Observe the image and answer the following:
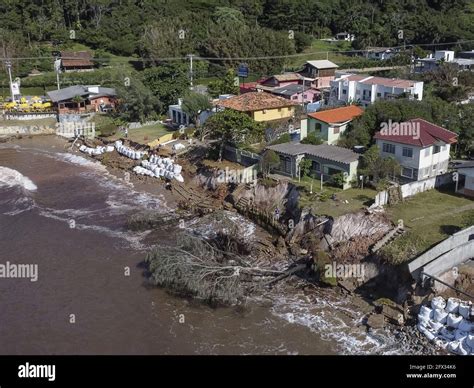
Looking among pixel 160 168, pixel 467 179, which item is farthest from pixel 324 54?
pixel 467 179

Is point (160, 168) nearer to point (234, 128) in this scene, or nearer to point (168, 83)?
point (234, 128)

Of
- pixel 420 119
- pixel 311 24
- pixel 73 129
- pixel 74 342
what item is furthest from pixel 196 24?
pixel 74 342

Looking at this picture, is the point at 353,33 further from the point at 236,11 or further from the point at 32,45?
the point at 32,45

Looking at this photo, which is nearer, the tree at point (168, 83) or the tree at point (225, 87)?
the tree at point (168, 83)

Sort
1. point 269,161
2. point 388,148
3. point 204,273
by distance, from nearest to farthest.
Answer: point 204,273
point 388,148
point 269,161

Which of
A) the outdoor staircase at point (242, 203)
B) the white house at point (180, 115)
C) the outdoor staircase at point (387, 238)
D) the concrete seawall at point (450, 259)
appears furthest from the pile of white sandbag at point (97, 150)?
the concrete seawall at point (450, 259)

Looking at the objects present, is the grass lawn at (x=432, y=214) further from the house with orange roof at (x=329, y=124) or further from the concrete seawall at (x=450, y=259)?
the house with orange roof at (x=329, y=124)
